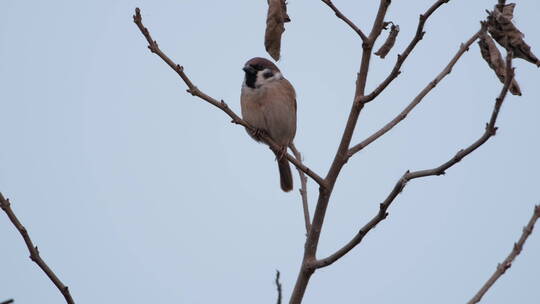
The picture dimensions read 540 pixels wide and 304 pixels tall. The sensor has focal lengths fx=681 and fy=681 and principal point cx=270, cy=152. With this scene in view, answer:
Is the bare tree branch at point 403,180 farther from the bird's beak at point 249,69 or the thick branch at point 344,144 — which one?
the bird's beak at point 249,69

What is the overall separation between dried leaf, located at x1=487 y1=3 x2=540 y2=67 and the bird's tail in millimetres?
4111

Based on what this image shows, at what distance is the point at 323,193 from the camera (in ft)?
10.1

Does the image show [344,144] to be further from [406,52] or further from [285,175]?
[285,175]

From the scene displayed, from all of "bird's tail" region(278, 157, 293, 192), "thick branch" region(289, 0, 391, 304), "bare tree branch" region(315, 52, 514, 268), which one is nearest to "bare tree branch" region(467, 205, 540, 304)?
"bare tree branch" region(315, 52, 514, 268)

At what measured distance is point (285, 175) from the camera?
6.73 m

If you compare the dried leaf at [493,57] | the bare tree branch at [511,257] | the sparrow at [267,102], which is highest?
the sparrow at [267,102]

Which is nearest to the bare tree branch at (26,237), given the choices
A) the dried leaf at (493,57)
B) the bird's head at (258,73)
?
the dried leaf at (493,57)

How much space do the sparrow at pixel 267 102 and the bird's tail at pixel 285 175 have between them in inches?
24.4

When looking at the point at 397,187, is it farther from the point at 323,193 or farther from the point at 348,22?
the point at 348,22

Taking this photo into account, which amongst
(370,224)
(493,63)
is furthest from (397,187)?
(493,63)

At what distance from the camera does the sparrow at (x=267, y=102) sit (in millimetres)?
5840

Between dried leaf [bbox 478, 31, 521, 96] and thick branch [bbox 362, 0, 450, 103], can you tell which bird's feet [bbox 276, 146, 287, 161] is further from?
dried leaf [bbox 478, 31, 521, 96]

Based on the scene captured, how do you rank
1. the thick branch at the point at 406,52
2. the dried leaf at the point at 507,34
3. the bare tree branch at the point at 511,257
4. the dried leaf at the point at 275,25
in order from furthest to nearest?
the dried leaf at the point at 275,25
the thick branch at the point at 406,52
the dried leaf at the point at 507,34
the bare tree branch at the point at 511,257

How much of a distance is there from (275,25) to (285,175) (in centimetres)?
351
